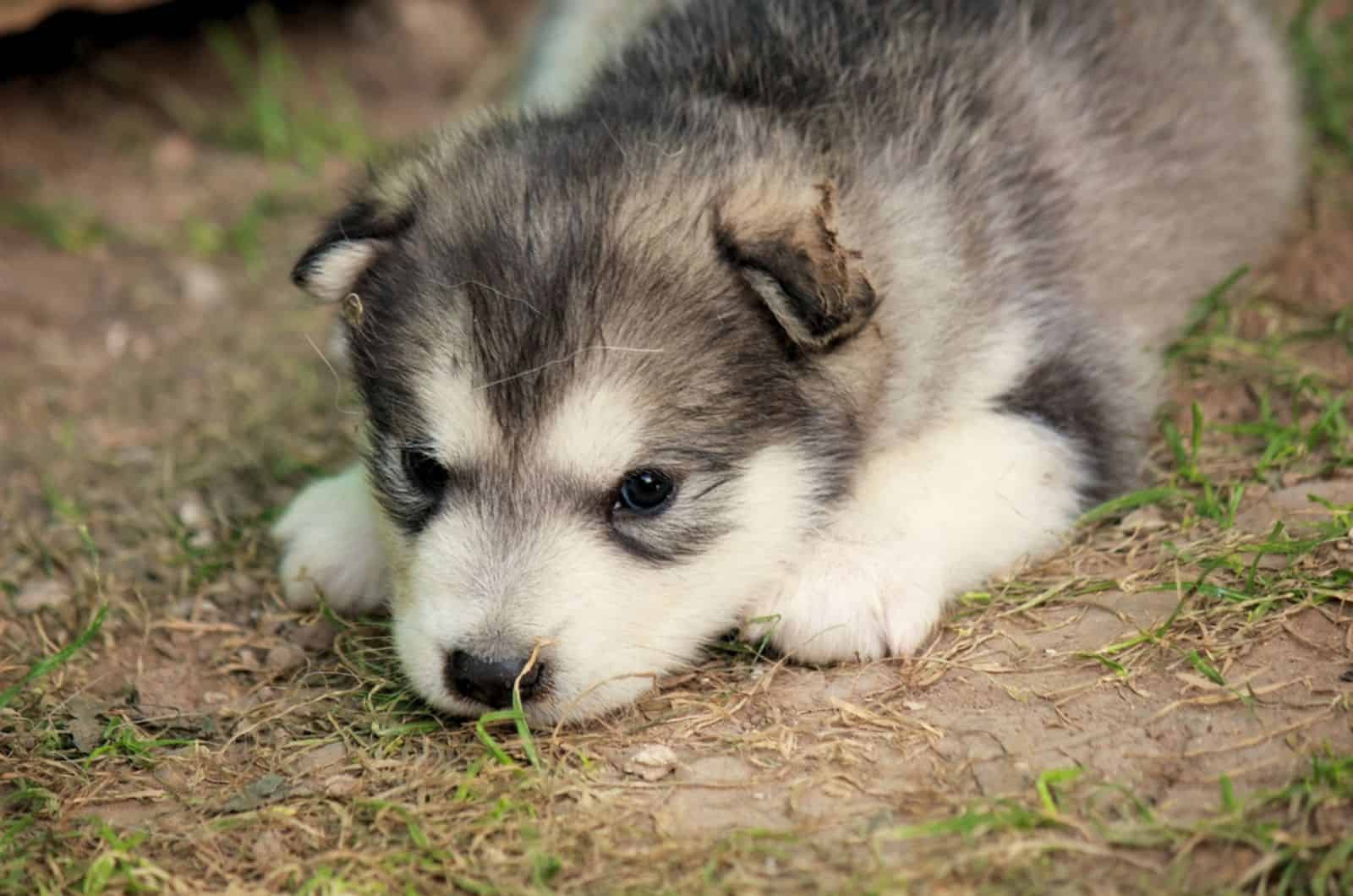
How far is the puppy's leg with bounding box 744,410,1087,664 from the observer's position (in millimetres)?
3617

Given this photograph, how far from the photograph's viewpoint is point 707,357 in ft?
11.0

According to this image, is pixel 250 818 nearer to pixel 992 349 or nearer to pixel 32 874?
pixel 32 874

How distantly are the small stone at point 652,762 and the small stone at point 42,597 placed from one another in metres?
1.98

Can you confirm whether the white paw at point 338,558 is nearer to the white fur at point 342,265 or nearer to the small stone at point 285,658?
the small stone at point 285,658

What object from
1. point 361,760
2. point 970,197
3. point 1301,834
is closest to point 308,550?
point 361,760

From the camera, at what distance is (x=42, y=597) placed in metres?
4.29

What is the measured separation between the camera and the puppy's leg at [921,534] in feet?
11.9

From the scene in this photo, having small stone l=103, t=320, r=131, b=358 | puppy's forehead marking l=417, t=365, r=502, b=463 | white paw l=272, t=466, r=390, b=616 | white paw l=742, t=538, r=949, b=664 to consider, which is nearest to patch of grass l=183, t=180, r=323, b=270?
small stone l=103, t=320, r=131, b=358

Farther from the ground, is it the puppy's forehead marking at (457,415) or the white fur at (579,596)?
the puppy's forehead marking at (457,415)

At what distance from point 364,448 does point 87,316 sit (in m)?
2.84

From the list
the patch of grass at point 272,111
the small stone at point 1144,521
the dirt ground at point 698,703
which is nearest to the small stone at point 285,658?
the dirt ground at point 698,703

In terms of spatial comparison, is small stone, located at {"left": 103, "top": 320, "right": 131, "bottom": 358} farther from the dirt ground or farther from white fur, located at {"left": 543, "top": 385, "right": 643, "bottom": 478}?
white fur, located at {"left": 543, "top": 385, "right": 643, "bottom": 478}

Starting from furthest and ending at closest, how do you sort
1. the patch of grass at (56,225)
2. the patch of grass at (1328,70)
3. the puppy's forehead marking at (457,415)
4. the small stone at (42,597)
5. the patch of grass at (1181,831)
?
the patch of grass at (1328,70), the patch of grass at (56,225), the small stone at (42,597), the puppy's forehead marking at (457,415), the patch of grass at (1181,831)

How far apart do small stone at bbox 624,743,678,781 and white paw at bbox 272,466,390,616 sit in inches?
43.7
